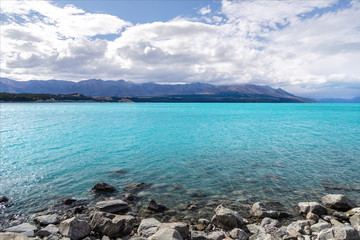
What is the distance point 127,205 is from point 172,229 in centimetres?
537

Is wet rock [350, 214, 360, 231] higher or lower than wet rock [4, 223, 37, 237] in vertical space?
higher

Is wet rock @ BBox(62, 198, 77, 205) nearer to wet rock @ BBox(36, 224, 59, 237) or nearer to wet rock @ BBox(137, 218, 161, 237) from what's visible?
wet rock @ BBox(36, 224, 59, 237)

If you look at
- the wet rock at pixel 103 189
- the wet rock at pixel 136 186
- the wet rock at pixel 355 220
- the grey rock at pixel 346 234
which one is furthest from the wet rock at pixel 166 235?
the wet rock at pixel 355 220

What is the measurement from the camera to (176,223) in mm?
10516

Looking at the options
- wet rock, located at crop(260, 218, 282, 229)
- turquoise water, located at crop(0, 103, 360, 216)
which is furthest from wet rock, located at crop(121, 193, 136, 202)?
wet rock, located at crop(260, 218, 282, 229)

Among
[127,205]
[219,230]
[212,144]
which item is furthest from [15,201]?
[212,144]

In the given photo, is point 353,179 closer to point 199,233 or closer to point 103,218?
point 199,233

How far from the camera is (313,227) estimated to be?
1102 cm

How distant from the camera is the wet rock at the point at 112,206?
42.3 ft

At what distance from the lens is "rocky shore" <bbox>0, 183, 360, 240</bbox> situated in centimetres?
991

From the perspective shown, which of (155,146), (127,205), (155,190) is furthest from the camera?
(155,146)

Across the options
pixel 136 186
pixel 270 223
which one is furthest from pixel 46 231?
pixel 270 223

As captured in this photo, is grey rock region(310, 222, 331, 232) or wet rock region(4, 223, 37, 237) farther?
grey rock region(310, 222, 331, 232)

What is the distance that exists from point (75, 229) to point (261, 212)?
9.76 metres
